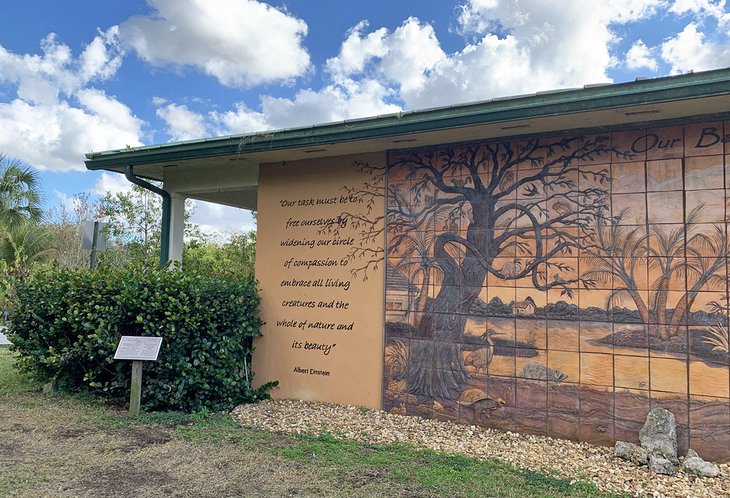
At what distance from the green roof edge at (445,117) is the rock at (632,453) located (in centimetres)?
A: 270

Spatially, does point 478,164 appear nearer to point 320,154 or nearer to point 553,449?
point 320,154

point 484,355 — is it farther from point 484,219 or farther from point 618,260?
point 618,260

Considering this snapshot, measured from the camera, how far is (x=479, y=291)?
4918 millimetres

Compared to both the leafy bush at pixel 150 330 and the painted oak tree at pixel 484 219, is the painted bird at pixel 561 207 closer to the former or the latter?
the painted oak tree at pixel 484 219

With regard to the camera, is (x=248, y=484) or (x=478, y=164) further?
(x=478, y=164)

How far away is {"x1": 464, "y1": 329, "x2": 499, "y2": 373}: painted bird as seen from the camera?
15.8 ft

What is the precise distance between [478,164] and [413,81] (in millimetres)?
5098

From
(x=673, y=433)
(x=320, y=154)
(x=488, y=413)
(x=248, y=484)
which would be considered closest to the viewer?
(x=248, y=484)

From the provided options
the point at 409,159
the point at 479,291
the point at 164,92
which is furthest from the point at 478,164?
the point at 164,92

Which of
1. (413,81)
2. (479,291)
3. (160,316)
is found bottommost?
(160,316)

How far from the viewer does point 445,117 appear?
4547 mm

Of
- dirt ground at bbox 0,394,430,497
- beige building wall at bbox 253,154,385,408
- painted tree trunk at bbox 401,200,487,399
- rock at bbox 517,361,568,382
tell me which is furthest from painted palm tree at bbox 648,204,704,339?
beige building wall at bbox 253,154,385,408

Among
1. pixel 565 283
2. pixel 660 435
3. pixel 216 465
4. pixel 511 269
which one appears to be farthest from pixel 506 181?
pixel 216 465

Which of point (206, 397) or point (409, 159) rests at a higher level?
point (409, 159)
